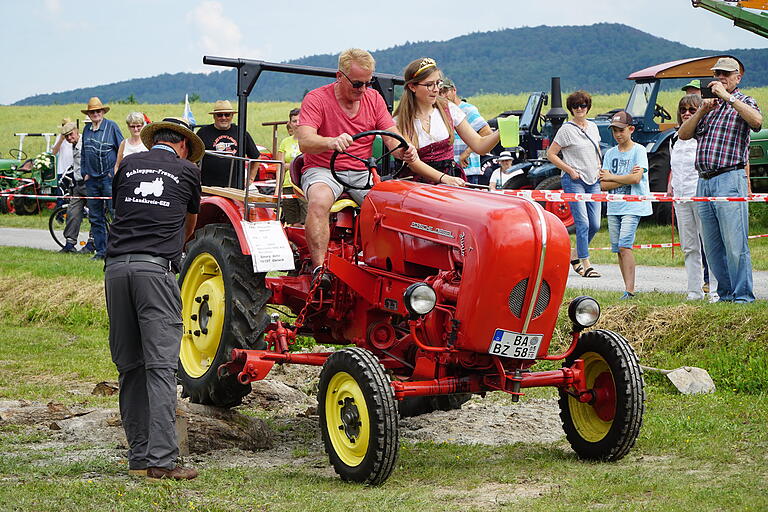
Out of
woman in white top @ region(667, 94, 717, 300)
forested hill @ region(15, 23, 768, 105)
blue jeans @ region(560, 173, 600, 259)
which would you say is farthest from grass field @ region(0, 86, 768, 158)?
forested hill @ region(15, 23, 768, 105)

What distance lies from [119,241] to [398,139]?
5.63 ft

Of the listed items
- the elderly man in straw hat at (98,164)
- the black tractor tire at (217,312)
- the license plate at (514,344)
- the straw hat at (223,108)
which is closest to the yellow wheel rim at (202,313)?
the black tractor tire at (217,312)

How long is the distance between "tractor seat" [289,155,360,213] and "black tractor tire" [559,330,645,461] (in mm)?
1637

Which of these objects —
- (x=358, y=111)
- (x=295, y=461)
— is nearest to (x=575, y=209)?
(x=358, y=111)

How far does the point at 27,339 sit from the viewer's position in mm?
10016

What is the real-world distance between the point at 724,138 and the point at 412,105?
325cm

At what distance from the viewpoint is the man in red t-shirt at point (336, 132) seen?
6215 millimetres

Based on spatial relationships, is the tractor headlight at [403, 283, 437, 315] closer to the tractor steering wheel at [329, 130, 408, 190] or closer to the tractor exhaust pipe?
the tractor steering wheel at [329, 130, 408, 190]

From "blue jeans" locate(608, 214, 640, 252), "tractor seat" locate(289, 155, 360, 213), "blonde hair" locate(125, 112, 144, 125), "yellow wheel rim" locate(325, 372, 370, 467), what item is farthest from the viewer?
"blonde hair" locate(125, 112, 144, 125)

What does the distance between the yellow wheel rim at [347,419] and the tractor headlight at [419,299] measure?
0.50 meters

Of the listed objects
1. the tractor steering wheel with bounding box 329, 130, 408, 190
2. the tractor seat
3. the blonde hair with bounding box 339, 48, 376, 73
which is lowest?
the tractor seat

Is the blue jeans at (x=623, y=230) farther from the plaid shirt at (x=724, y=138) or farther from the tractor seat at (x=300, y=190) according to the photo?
the tractor seat at (x=300, y=190)

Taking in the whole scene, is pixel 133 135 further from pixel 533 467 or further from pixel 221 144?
pixel 533 467

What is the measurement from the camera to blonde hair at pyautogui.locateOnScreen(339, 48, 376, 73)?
626 centimetres
